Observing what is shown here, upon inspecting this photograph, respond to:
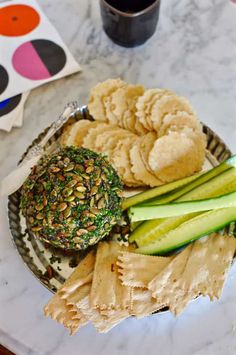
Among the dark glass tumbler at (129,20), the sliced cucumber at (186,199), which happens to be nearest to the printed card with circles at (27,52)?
the dark glass tumbler at (129,20)

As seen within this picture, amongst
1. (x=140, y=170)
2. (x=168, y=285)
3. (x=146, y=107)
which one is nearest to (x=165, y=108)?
(x=146, y=107)

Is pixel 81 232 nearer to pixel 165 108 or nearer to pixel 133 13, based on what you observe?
pixel 165 108

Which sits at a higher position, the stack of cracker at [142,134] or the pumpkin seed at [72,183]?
the pumpkin seed at [72,183]

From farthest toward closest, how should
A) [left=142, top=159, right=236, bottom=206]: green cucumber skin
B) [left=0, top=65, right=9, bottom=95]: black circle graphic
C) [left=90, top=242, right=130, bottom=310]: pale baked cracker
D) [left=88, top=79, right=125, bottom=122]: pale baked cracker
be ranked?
[left=0, top=65, right=9, bottom=95]: black circle graphic → [left=88, top=79, right=125, bottom=122]: pale baked cracker → [left=142, top=159, right=236, bottom=206]: green cucumber skin → [left=90, top=242, right=130, bottom=310]: pale baked cracker

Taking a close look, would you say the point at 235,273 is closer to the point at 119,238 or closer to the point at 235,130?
the point at 119,238

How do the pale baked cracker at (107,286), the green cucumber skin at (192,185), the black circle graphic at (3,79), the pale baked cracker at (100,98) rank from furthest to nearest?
the black circle graphic at (3,79) → the pale baked cracker at (100,98) → the green cucumber skin at (192,185) → the pale baked cracker at (107,286)

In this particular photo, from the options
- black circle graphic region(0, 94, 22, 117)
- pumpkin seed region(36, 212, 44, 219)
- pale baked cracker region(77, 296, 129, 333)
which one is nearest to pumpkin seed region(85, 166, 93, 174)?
pumpkin seed region(36, 212, 44, 219)

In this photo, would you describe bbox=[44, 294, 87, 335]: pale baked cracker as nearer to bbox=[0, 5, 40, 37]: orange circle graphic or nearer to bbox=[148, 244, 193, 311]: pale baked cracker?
bbox=[148, 244, 193, 311]: pale baked cracker

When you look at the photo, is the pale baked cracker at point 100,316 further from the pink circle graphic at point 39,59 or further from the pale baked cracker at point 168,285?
the pink circle graphic at point 39,59
